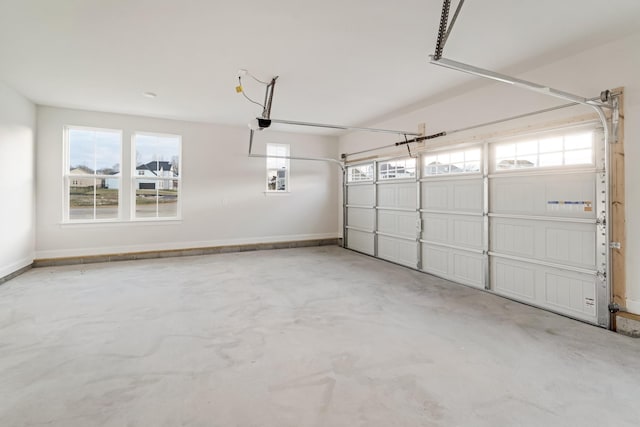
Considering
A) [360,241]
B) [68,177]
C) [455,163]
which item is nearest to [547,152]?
[455,163]

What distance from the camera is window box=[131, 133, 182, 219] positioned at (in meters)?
6.00

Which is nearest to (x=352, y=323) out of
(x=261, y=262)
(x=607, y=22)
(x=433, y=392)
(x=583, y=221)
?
(x=433, y=392)

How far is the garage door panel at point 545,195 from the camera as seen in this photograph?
3.14 meters

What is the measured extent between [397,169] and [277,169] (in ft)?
9.40

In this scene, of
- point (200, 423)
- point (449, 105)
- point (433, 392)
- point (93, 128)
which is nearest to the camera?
point (200, 423)

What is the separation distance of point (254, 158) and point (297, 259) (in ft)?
8.37

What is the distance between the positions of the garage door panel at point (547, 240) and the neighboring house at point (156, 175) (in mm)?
5886

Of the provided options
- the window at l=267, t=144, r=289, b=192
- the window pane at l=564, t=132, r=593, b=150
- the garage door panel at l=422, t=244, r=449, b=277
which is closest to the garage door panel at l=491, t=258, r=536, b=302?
the garage door panel at l=422, t=244, r=449, b=277

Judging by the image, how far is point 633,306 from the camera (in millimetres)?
2797

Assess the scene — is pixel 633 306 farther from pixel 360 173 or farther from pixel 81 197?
pixel 81 197

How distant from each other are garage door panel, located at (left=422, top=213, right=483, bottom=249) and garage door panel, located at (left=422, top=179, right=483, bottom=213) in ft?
0.45

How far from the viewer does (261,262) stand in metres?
5.72

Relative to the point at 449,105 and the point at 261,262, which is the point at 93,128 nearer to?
the point at 261,262

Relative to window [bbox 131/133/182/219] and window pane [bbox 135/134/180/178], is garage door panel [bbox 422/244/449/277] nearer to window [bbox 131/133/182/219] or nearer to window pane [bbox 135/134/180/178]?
window [bbox 131/133/182/219]
